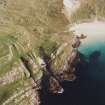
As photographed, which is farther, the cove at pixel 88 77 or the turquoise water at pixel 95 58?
the turquoise water at pixel 95 58

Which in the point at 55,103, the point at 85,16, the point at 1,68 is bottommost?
the point at 55,103

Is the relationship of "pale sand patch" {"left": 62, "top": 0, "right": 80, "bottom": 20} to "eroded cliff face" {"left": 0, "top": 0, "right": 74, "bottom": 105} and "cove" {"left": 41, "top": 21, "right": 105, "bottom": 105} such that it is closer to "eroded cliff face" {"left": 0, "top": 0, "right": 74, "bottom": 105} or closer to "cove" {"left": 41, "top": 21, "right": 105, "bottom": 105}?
"eroded cliff face" {"left": 0, "top": 0, "right": 74, "bottom": 105}

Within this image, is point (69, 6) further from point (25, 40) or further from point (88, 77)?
point (88, 77)

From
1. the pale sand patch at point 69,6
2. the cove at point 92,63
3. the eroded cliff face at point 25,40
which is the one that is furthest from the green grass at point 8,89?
the pale sand patch at point 69,6

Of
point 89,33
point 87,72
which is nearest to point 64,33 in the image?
point 89,33

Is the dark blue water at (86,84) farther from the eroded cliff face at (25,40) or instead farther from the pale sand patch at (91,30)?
the eroded cliff face at (25,40)

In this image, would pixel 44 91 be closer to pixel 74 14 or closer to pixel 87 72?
pixel 87 72
